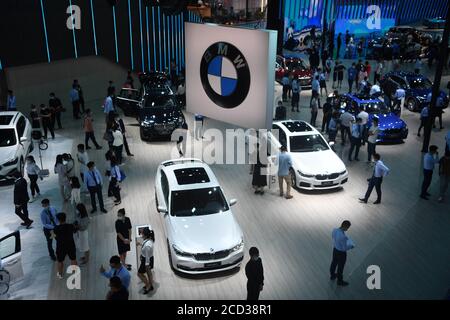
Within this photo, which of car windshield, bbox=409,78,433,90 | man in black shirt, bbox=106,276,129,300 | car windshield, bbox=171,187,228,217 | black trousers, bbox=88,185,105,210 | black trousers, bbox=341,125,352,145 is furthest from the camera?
car windshield, bbox=409,78,433,90

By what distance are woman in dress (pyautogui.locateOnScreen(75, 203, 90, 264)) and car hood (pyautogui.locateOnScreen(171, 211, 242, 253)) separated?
1.69 m

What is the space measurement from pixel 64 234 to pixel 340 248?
508cm

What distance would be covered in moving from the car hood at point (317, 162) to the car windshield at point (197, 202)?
3462 mm

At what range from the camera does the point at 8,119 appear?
14352mm

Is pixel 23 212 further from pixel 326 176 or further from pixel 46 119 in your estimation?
pixel 326 176

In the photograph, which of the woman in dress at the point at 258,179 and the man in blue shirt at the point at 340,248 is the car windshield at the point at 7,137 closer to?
the woman in dress at the point at 258,179

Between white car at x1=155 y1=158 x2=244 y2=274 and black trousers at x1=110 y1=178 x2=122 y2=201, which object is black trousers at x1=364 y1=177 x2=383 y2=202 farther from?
black trousers at x1=110 y1=178 x2=122 y2=201

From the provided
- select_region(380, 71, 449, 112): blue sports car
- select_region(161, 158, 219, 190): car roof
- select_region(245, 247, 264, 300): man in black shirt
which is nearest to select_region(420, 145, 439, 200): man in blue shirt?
select_region(161, 158, 219, 190): car roof

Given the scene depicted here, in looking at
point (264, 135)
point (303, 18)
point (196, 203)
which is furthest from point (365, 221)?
point (303, 18)

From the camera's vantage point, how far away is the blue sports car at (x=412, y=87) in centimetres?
1988

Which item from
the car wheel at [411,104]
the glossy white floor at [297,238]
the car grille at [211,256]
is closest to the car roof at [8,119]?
the glossy white floor at [297,238]

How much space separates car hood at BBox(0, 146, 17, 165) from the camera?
13.0 m
